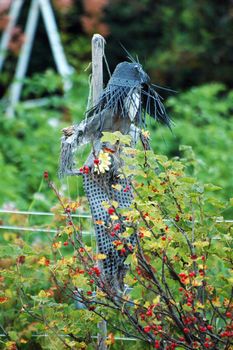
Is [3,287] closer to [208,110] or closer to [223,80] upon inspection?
[208,110]

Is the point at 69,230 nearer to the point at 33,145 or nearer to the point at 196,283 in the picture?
the point at 196,283

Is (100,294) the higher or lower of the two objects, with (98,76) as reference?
lower

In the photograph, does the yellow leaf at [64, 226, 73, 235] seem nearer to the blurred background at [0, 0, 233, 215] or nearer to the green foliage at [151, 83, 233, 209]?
the green foliage at [151, 83, 233, 209]

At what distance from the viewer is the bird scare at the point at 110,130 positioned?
11.8 ft

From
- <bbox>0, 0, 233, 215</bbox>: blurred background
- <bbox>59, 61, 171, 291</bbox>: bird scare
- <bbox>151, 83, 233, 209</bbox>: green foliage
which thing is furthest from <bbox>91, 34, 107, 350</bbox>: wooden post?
<bbox>0, 0, 233, 215</bbox>: blurred background

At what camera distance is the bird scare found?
3607 mm

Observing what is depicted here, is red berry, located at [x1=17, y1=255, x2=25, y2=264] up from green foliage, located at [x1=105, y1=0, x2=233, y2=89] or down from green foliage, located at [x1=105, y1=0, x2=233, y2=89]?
down

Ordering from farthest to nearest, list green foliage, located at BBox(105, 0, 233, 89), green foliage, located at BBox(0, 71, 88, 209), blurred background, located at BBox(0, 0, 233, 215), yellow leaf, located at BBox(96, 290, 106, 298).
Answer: green foliage, located at BBox(105, 0, 233, 89)
blurred background, located at BBox(0, 0, 233, 215)
green foliage, located at BBox(0, 71, 88, 209)
yellow leaf, located at BBox(96, 290, 106, 298)

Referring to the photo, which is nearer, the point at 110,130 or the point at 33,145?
the point at 110,130

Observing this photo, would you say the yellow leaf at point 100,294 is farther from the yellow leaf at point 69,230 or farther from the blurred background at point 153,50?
the blurred background at point 153,50

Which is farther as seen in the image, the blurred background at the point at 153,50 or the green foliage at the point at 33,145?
the blurred background at the point at 153,50

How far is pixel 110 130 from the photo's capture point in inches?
145

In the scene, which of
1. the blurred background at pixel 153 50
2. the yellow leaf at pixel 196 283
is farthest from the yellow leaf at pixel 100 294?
the blurred background at pixel 153 50

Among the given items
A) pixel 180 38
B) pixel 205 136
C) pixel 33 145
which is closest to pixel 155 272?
pixel 33 145
